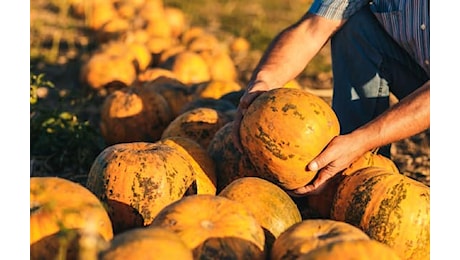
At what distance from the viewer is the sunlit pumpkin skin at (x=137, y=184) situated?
317 cm

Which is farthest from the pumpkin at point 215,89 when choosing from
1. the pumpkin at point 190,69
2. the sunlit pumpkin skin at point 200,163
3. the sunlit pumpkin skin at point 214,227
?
the sunlit pumpkin skin at point 214,227

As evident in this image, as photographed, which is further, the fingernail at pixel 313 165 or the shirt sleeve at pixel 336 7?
the shirt sleeve at pixel 336 7

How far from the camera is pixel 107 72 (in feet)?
21.7

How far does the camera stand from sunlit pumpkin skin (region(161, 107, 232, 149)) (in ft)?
14.0

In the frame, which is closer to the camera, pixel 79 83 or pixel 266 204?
pixel 266 204

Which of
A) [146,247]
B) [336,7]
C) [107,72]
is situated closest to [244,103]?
[336,7]

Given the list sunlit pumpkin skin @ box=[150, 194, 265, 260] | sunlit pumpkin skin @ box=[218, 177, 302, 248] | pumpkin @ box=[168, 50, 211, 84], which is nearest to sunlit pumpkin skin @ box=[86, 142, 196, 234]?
sunlit pumpkin skin @ box=[218, 177, 302, 248]

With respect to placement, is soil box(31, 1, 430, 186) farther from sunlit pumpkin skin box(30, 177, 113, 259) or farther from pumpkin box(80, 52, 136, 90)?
sunlit pumpkin skin box(30, 177, 113, 259)

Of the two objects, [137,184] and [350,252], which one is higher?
[350,252]

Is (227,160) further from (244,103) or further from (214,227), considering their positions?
(214,227)

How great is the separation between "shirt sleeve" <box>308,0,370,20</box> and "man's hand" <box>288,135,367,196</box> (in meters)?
1.17

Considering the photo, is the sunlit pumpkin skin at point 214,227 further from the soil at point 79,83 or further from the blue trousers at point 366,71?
the soil at point 79,83

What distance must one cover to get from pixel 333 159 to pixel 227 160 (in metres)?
0.67
